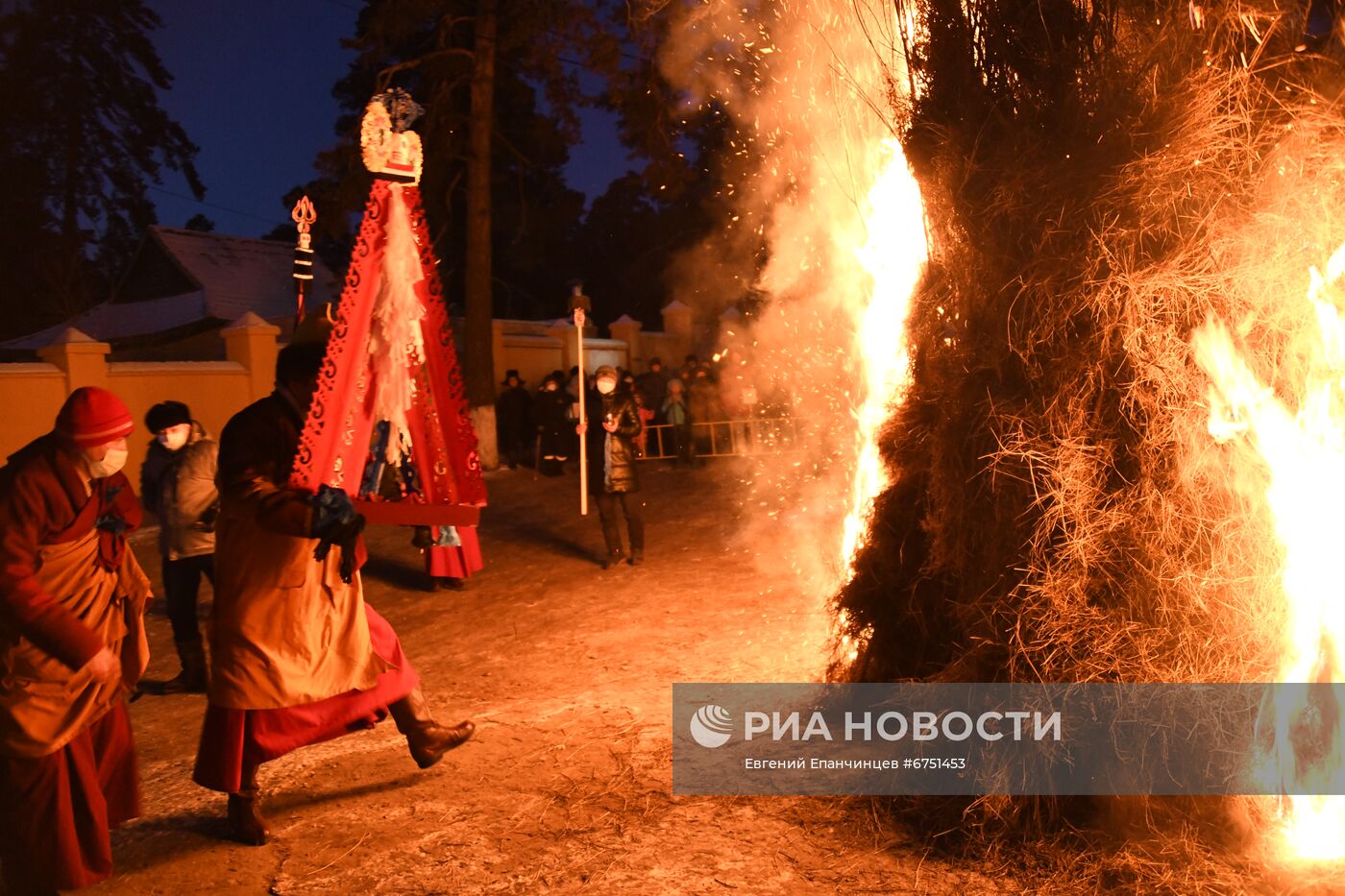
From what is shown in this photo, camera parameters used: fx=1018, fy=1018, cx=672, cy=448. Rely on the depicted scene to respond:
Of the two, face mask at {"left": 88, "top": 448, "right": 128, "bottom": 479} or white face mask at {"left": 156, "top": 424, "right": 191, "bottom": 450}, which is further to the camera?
white face mask at {"left": 156, "top": 424, "right": 191, "bottom": 450}

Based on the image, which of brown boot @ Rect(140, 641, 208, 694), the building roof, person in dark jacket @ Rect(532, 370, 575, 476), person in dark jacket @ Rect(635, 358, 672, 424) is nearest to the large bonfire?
brown boot @ Rect(140, 641, 208, 694)

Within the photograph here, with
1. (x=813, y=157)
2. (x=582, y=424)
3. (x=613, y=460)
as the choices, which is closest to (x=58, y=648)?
(x=813, y=157)

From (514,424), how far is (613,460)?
8314 millimetres

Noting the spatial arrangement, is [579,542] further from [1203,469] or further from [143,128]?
[143,128]

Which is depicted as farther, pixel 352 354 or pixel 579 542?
pixel 579 542

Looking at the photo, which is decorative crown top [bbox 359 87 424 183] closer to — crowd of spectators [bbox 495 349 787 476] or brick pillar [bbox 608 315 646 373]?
crowd of spectators [bbox 495 349 787 476]

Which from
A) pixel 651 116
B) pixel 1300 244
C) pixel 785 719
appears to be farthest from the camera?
pixel 651 116

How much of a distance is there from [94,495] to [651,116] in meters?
12.7

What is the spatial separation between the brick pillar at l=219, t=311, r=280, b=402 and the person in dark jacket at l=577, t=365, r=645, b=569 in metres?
8.12

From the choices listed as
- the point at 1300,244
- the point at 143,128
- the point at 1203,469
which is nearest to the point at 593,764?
the point at 1203,469

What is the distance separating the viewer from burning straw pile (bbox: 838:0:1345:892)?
3537 millimetres

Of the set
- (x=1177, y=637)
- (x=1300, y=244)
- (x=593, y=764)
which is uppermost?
(x=1300, y=244)

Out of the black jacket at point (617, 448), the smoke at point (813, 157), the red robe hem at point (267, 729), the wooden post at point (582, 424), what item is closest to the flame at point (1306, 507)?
the smoke at point (813, 157)

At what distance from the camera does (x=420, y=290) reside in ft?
15.2
